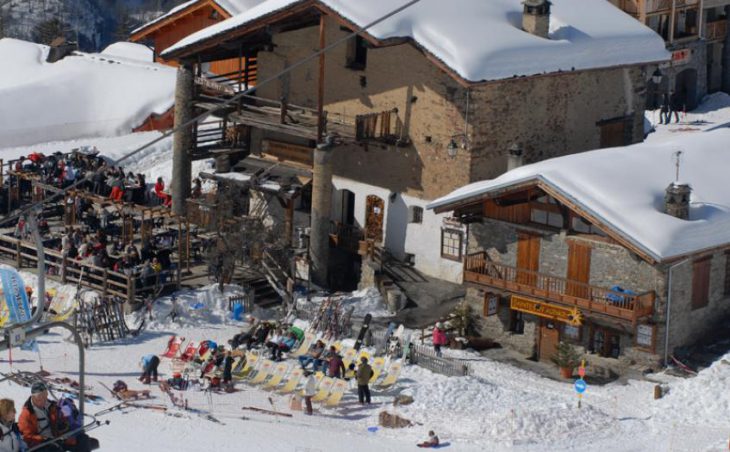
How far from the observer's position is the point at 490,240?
40219 mm

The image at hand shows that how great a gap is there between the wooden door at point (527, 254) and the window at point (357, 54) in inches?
317

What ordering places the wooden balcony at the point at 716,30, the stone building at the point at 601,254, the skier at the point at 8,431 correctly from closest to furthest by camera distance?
the skier at the point at 8,431 < the stone building at the point at 601,254 < the wooden balcony at the point at 716,30

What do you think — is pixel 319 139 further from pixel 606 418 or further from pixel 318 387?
pixel 606 418

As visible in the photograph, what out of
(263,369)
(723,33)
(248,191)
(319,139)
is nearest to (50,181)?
(248,191)

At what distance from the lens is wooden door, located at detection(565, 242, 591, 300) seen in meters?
37.9

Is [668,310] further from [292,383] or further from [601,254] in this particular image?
[292,383]

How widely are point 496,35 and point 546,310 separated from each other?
897 cm

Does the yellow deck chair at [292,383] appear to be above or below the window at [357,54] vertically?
below

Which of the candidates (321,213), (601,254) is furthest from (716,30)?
(601,254)

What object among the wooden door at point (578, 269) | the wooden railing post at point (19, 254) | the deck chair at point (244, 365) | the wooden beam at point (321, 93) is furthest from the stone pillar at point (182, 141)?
the wooden door at point (578, 269)

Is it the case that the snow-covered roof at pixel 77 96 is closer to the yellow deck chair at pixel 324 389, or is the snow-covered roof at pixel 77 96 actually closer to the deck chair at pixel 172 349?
the deck chair at pixel 172 349

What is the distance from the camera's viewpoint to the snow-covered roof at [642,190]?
36.7m

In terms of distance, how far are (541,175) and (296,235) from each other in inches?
401


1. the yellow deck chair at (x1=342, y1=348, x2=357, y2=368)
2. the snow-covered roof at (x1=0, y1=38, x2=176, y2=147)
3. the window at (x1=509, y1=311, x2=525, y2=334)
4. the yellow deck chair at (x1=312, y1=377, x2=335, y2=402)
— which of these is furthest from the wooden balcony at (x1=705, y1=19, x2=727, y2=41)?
the yellow deck chair at (x1=312, y1=377, x2=335, y2=402)
